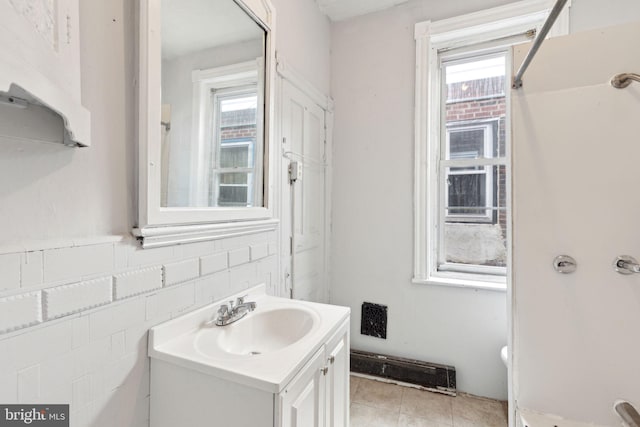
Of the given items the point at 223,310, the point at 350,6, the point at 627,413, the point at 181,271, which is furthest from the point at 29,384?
the point at 350,6

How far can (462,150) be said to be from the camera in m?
2.17

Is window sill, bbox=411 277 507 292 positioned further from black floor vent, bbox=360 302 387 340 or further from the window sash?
black floor vent, bbox=360 302 387 340

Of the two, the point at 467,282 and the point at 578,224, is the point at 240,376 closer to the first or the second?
the point at 578,224

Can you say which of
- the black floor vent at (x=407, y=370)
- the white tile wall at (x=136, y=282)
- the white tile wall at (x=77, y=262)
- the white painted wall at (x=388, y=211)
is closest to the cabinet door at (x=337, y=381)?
the white tile wall at (x=136, y=282)

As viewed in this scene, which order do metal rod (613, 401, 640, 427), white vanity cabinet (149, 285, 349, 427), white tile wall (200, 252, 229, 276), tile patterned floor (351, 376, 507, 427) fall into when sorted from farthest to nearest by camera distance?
tile patterned floor (351, 376, 507, 427)
white tile wall (200, 252, 229, 276)
metal rod (613, 401, 640, 427)
white vanity cabinet (149, 285, 349, 427)

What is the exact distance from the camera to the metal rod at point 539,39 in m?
0.84

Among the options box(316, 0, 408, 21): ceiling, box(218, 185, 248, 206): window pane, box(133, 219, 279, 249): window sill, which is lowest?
box(133, 219, 279, 249): window sill

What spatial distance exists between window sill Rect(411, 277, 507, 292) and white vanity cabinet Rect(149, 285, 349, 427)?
3.66 feet

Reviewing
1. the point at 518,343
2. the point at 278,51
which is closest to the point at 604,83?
the point at 518,343

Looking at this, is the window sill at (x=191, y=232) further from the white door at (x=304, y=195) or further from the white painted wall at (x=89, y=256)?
the white door at (x=304, y=195)

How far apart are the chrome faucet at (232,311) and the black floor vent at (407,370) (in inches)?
52.6

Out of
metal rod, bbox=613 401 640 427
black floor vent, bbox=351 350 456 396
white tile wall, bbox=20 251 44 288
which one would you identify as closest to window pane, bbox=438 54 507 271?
black floor vent, bbox=351 350 456 396

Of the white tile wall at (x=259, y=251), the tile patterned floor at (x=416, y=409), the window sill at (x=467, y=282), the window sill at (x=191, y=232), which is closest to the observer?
the window sill at (x=191, y=232)

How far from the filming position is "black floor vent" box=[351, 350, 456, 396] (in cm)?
197
